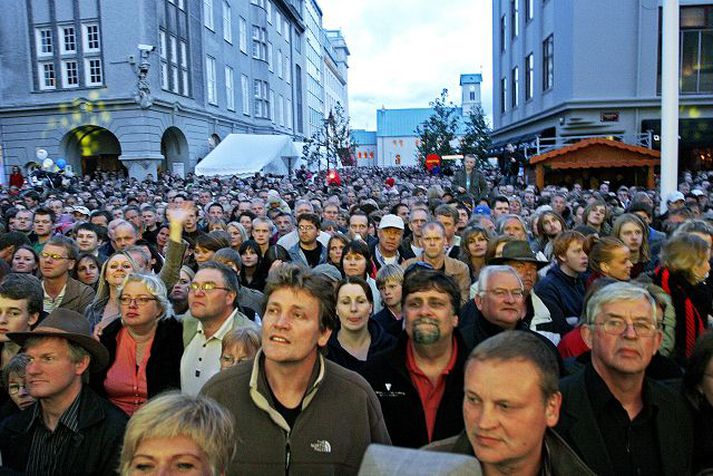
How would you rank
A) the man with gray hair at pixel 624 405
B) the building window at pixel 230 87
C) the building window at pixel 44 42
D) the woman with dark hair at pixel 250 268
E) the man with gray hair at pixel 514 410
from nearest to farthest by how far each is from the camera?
1. the man with gray hair at pixel 514 410
2. the man with gray hair at pixel 624 405
3. the woman with dark hair at pixel 250 268
4. the building window at pixel 44 42
5. the building window at pixel 230 87

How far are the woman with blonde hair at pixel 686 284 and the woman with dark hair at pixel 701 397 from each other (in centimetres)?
107

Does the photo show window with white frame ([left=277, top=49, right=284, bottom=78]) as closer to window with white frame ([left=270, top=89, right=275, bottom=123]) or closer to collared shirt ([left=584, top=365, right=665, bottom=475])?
window with white frame ([left=270, top=89, right=275, bottom=123])

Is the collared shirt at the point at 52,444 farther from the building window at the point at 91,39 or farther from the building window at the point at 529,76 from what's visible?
the building window at the point at 91,39

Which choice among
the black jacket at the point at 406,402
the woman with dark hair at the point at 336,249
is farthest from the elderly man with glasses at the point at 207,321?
the woman with dark hair at the point at 336,249

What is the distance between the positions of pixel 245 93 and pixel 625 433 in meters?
47.9

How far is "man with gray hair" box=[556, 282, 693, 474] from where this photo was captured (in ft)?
9.18

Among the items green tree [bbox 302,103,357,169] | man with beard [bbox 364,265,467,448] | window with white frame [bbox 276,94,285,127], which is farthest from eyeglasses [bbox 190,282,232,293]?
window with white frame [bbox 276,94,285,127]

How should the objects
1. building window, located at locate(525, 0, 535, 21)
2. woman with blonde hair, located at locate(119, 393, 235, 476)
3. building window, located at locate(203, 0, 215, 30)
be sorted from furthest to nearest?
building window, located at locate(203, 0, 215, 30) → building window, located at locate(525, 0, 535, 21) → woman with blonde hair, located at locate(119, 393, 235, 476)

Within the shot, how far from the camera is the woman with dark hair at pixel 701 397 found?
290cm

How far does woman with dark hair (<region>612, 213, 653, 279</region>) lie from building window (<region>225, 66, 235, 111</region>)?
40146mm

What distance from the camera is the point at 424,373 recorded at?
346cm

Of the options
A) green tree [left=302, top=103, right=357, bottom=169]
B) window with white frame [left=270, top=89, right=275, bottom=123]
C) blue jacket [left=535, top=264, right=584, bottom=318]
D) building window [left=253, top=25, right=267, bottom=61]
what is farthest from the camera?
window with white frame [left=270, top=89, right=275, bottom=123]

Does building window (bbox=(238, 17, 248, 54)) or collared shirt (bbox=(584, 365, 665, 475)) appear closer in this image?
collared shirt (bbox=(584, 365, 665, 475))

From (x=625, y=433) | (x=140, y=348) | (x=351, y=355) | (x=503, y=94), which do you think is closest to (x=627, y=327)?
(x=625, y=433)
